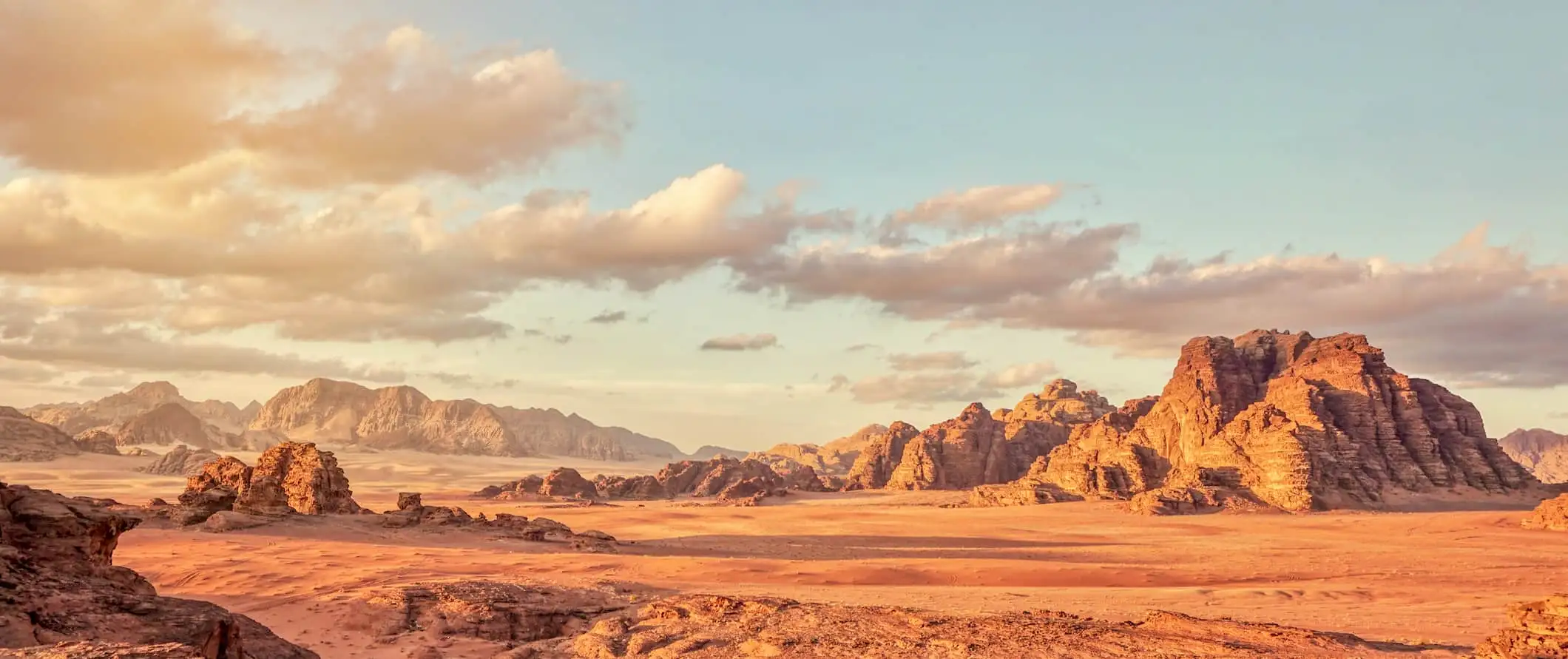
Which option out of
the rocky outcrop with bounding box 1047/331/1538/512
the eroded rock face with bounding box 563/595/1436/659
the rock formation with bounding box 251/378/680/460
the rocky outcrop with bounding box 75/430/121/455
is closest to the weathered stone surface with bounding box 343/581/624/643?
the eroded rock face with bounding box 563/595/1436/659

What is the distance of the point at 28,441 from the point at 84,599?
112m

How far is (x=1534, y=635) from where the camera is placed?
11.1 m

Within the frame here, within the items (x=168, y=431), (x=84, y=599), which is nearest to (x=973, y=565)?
(x=84, y=599)

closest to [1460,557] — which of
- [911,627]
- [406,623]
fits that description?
[911,627]

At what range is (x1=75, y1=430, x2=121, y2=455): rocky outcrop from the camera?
97.8 metres

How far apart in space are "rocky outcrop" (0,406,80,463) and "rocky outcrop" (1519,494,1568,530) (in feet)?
412

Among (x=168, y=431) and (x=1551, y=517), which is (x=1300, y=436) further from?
(x=168, y=431)

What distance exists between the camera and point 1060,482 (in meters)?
68.9

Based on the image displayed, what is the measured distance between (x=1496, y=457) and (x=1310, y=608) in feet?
201

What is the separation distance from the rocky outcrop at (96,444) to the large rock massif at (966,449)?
8908 cm

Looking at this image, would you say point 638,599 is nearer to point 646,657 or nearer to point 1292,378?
point 646,657

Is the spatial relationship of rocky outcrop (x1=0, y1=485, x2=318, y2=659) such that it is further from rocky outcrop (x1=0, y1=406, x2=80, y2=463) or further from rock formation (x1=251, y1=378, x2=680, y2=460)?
rock formation (x1=251, y1=378, x2=680, y2=460)

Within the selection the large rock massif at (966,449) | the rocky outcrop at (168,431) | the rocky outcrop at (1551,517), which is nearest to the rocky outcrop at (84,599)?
the rocky outcrop at (1551,517)

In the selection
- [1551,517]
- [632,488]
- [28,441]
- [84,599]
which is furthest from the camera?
[28,441]
